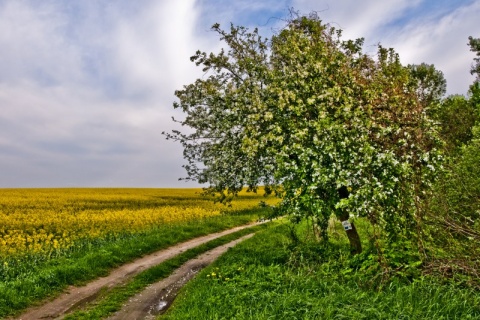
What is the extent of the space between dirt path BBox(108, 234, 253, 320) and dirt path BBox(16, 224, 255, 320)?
4.87 feet

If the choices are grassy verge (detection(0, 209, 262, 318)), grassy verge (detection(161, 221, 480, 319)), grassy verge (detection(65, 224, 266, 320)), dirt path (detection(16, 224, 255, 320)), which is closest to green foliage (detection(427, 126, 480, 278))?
grassy verge (detection(161, 221, 480, 319))

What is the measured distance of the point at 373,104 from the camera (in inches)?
608

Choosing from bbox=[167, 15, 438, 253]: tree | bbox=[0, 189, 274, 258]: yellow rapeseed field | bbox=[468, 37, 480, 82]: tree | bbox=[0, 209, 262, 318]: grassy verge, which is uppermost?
bbox=[468, 37, 480, 82]: tree

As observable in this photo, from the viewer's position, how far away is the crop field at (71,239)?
15.1 meters

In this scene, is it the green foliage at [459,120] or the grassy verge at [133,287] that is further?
the green foliage at [459,120]

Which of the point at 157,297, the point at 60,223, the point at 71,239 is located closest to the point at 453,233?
the point at 157,297

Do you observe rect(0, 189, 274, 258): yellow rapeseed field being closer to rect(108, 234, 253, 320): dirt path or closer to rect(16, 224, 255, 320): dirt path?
rect(16, 224, 255, 320): dirt path

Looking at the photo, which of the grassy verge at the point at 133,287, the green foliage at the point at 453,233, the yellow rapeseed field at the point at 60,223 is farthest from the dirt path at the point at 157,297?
the green foliage at the point at 453,233

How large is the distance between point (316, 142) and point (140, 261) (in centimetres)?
1057

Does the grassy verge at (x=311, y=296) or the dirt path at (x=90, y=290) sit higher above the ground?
the grassy verge at (x=311, y=296)

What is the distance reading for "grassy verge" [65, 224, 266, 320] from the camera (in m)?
12.4

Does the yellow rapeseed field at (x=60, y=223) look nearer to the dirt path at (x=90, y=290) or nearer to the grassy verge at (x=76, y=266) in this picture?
the grassy verge at (x=76, y=266)

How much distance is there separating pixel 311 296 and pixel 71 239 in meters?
16.7

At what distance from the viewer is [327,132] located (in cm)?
1395
